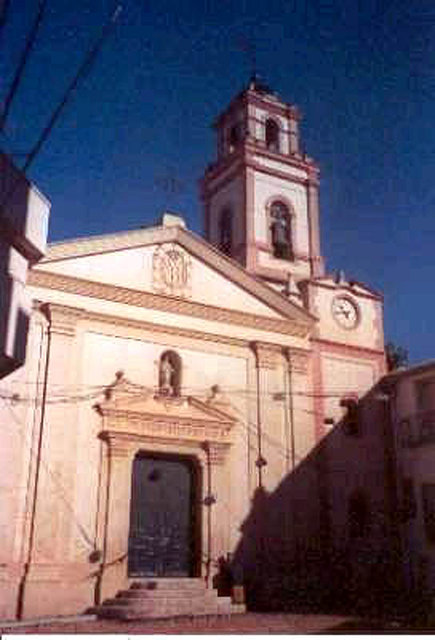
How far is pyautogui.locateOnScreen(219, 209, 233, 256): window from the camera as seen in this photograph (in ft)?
72.4

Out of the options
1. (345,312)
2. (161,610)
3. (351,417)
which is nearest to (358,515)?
(351,417)

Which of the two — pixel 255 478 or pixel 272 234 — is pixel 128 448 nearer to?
pixel 255 478

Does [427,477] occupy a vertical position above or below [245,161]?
below

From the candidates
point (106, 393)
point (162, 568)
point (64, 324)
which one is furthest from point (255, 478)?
point (64, 324)

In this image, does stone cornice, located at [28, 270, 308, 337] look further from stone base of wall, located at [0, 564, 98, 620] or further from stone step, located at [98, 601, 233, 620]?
stone step, located at [98, 601, 233, 620]

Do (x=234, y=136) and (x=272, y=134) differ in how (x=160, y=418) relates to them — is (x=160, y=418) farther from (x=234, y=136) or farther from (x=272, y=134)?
(x=272, y=134)

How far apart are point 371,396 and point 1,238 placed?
14.1 metres

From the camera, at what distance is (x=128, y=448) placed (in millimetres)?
14844

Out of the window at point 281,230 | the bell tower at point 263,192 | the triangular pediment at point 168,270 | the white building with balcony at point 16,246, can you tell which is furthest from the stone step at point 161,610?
the window at point 281,230

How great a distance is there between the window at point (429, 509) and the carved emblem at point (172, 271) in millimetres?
7714

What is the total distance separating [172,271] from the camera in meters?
17.0

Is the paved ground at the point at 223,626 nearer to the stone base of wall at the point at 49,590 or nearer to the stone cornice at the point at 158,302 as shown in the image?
the stone base of wall at the point at 49,590

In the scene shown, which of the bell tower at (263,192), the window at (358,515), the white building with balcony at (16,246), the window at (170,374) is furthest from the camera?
the bell tower at (263,192)

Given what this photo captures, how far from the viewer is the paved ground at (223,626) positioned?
422 inches
